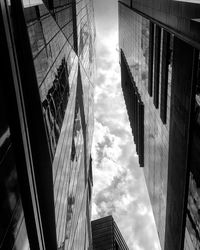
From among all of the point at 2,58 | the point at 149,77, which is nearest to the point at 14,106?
the point at 2,58

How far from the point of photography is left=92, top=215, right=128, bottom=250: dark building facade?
14425 cm

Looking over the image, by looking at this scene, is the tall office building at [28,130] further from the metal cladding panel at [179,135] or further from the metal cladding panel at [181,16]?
the metal cladding panel at [179,135]

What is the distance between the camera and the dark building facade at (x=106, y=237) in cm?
14425

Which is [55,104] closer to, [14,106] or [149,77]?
[14,106]

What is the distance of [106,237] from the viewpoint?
146750 millimetres

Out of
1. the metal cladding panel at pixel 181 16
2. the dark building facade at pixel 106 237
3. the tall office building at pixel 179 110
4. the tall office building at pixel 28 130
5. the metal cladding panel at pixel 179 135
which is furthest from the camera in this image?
the dark building facade at pixel 106 237

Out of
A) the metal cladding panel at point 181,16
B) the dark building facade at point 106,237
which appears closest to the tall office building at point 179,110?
the metal cladding panel at point 181,16

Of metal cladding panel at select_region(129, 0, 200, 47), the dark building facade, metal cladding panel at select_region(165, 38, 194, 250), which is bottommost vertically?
the dark building facade

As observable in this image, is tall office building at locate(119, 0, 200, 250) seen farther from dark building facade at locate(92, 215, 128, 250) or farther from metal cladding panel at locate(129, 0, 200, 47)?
dark building facade at locate(92, 215, 128, 250)

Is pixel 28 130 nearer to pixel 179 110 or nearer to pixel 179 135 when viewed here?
pixel 179 110

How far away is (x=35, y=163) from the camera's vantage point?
69.0 feet

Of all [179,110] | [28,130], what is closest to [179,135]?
[179,110]

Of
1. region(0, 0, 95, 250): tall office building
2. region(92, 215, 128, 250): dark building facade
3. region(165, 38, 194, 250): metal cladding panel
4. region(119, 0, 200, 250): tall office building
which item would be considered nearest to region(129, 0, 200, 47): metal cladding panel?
region(119, 0, 200, 250): tall office building

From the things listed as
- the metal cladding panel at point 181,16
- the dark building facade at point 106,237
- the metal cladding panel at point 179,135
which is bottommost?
the dark building facade at point 106,237
